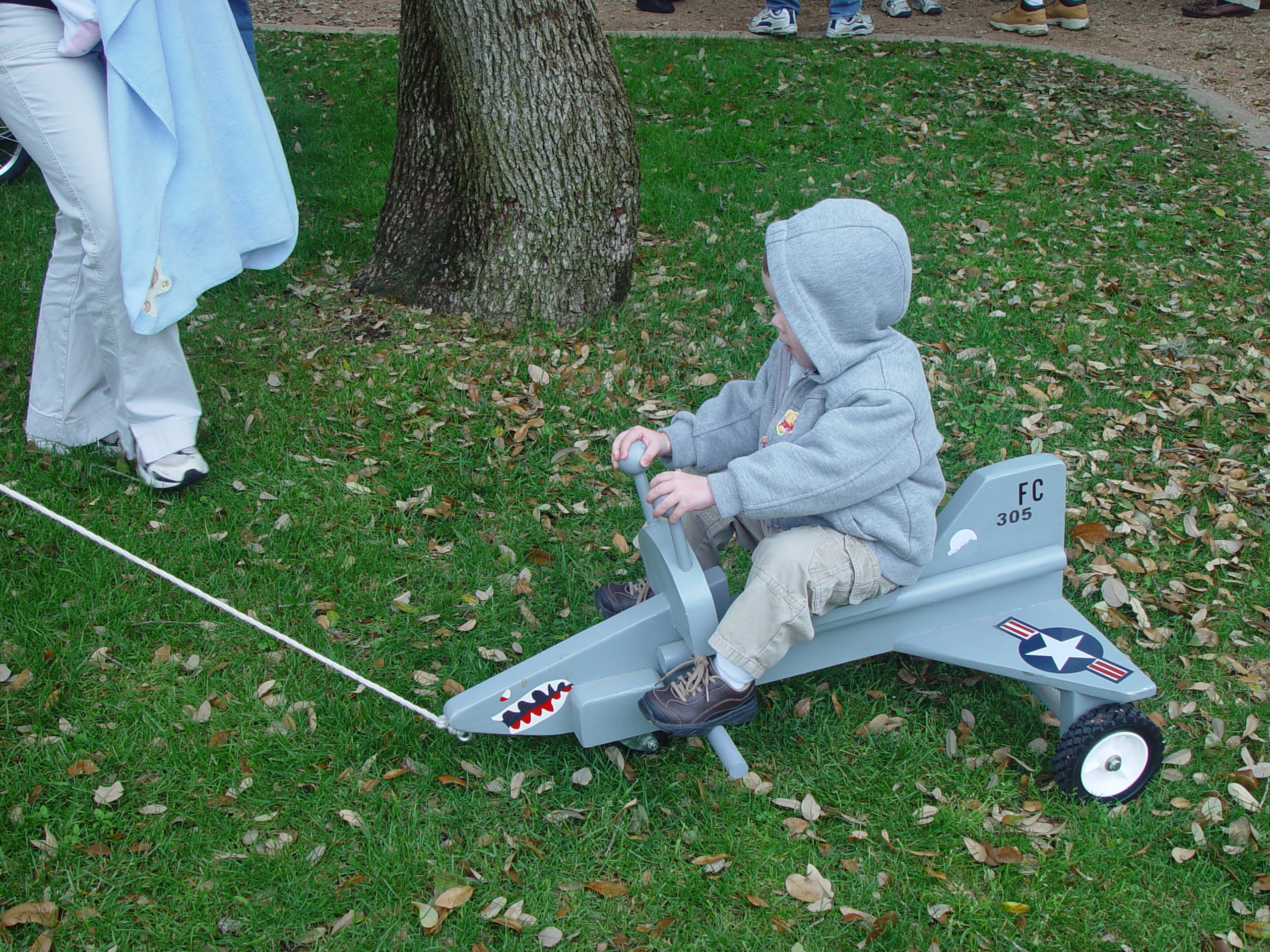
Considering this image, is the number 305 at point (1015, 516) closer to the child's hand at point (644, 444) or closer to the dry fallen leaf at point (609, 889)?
the child's hand at point (644, 444)

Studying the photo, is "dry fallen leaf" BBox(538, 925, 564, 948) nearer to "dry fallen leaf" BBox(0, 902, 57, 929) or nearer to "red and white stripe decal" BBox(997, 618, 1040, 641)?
"dry fallen leaf" BBox(0, 902, 57, 929)

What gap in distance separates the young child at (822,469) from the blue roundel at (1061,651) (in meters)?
0.38

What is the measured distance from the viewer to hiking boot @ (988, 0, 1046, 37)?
9414mm

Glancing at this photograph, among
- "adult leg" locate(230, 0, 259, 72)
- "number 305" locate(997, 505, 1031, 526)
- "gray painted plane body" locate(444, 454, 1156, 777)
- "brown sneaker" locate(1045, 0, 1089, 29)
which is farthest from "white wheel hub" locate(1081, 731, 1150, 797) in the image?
"brown sneaker" locate(1045, 0, 1089, 29)

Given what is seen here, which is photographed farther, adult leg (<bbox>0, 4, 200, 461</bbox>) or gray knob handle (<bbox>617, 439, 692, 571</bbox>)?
adult leg (<bbox>0, 4, 200, 461</bbox>)

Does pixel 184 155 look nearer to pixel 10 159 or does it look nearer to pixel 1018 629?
pixel 1018 629

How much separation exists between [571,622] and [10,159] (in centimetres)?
487

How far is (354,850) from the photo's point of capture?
2527 mm

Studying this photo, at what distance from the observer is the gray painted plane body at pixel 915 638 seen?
2.60 m

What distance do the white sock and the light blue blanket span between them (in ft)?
6.49

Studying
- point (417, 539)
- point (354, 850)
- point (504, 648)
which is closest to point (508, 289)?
point (417, 539)

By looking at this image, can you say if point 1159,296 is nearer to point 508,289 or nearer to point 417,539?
point 508,289

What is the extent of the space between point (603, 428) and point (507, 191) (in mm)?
1159

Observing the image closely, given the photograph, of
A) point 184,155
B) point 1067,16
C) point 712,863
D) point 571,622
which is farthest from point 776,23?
point 712,863
